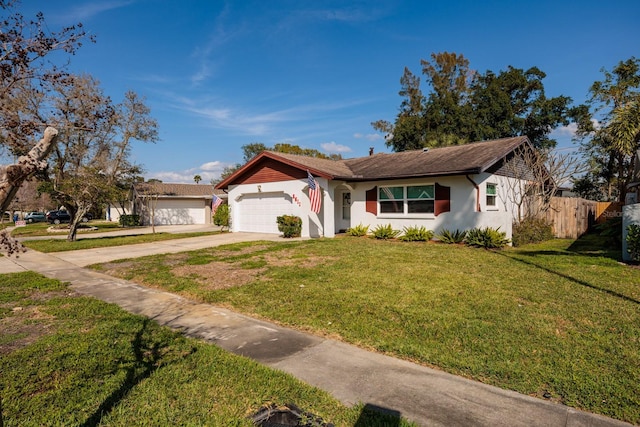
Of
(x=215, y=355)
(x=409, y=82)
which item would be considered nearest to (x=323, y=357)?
(x=215, y=355)

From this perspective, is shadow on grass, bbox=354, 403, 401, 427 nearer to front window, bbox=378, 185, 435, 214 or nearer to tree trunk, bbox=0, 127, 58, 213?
tree trunk, bbox=0, 127, 58, 213

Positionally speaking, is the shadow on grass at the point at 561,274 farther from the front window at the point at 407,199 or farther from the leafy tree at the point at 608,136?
the leafy tree at the point at 608,136

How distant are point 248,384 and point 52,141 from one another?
9.01ft

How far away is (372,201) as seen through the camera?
17203mm

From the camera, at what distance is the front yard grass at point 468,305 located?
12.5ft

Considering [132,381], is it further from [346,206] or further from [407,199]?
[346,206]

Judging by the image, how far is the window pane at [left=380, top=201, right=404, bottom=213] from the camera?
16.5 metres

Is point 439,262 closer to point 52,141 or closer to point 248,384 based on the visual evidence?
point 248,384

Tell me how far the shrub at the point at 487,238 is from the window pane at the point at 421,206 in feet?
7.41

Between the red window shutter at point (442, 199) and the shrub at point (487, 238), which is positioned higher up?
the red window shutter at point (442, 199)

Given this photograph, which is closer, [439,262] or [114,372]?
[114,372]

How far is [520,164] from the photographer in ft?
57.8

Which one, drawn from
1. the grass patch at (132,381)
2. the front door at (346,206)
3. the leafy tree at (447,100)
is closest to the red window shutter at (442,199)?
the front door at (346,206)

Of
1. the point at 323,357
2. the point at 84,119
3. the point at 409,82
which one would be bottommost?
the point at 323,357
